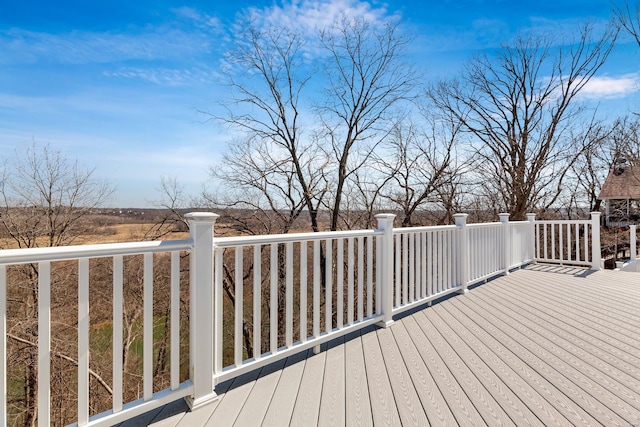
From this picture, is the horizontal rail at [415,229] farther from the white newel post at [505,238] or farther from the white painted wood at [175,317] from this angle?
the white painted wood at [175,317]

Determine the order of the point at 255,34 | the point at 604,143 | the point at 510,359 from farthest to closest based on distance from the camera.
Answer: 1. the point at 604,143
2. the point at 255,34
3. the point at 510,359

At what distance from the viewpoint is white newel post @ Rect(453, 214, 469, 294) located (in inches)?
149

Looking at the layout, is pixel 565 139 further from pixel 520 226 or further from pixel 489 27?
pixel 520 226

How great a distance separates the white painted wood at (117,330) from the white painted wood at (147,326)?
0.10 meters

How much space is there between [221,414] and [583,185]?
1851cm

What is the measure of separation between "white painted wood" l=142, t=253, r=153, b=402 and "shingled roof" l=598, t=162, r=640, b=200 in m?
17.1

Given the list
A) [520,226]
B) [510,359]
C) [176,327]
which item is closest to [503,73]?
[520,226]

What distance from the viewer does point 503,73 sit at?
11164 millimetres

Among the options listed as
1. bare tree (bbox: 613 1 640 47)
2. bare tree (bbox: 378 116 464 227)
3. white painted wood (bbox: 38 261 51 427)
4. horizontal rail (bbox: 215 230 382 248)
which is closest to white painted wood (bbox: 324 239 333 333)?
horizontal rail (bbox: 215 230 382 248)

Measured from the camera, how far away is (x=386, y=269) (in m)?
2.76

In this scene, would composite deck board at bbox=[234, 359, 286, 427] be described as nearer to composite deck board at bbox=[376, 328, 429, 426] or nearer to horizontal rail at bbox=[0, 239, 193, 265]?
composite deck board at bbox=[376, 328, 429, 426]

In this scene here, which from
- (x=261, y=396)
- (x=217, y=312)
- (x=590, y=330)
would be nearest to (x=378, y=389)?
(x=261, y=396)

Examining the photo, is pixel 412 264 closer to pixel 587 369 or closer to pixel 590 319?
pixel 587 369

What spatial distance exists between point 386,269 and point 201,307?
1690 millimetres
